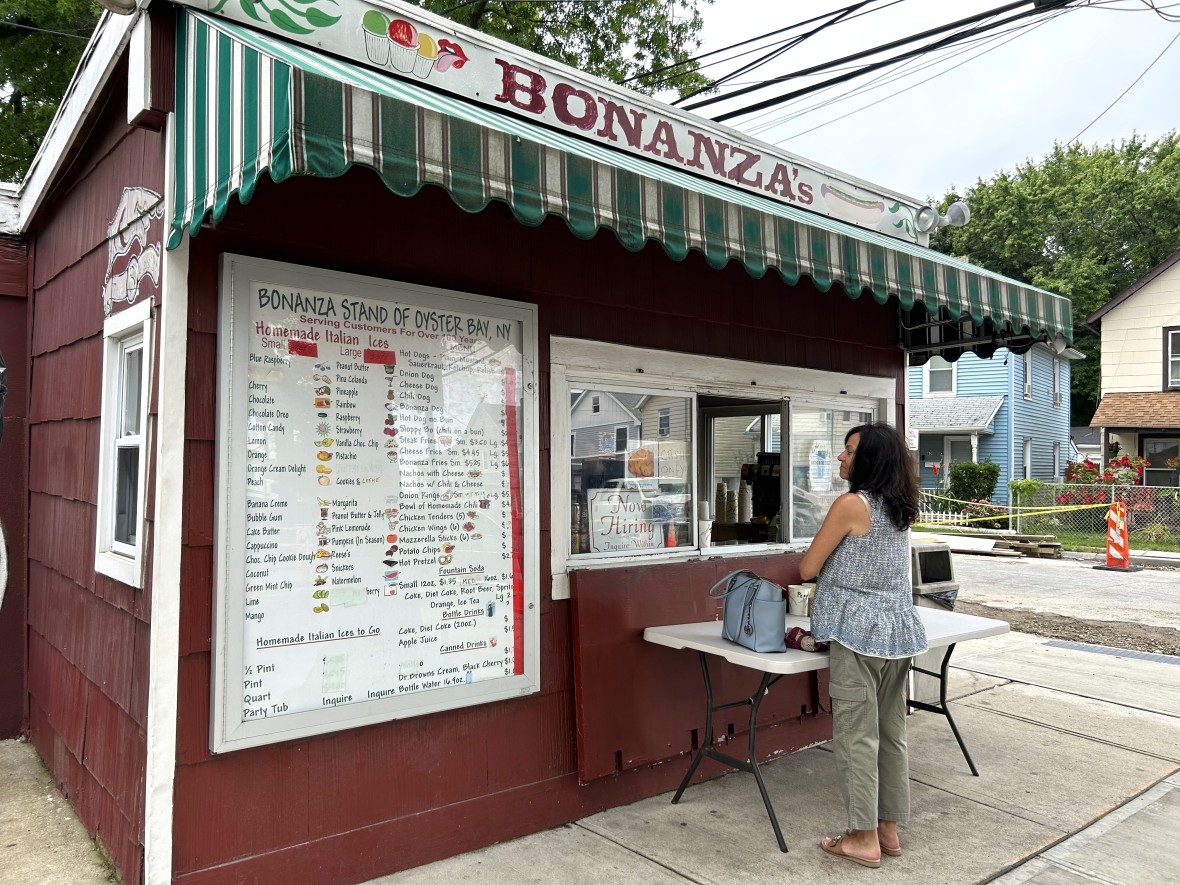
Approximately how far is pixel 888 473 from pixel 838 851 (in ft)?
5.38

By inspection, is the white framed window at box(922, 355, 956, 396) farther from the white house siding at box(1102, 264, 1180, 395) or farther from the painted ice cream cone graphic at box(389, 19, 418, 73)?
the painted ice cream cone graphic at box(389, 19, 418, 73)

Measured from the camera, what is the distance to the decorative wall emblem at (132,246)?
3.26 metres

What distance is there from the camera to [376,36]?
362 cm

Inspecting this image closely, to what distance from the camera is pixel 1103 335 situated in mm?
22141

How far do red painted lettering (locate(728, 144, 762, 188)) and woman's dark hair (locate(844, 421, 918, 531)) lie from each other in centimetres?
199

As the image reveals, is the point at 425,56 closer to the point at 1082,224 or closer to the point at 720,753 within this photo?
the point at 720,753

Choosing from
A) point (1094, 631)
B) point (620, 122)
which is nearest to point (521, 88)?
point (620, 122)

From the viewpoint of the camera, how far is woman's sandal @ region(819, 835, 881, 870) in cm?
361

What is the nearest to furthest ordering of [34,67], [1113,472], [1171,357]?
[34,67] < [1113,472] < [1171,357]

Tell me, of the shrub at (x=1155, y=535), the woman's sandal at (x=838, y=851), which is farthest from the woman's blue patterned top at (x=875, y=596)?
the shrub at (x=1155, y=535)

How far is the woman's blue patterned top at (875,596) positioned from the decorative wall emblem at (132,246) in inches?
116

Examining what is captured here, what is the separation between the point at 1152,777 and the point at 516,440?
→ 4023 millimetres

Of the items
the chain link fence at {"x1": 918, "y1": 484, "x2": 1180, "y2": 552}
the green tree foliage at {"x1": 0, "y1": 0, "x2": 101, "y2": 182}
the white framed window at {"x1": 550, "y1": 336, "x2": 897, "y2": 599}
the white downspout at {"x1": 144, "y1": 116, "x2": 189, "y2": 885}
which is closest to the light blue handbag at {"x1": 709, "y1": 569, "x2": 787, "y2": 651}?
the white framed window at {"x1": 550, "y1": 336, "x2": 897, "y2": 599}

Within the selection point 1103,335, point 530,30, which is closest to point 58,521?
point 530,30
